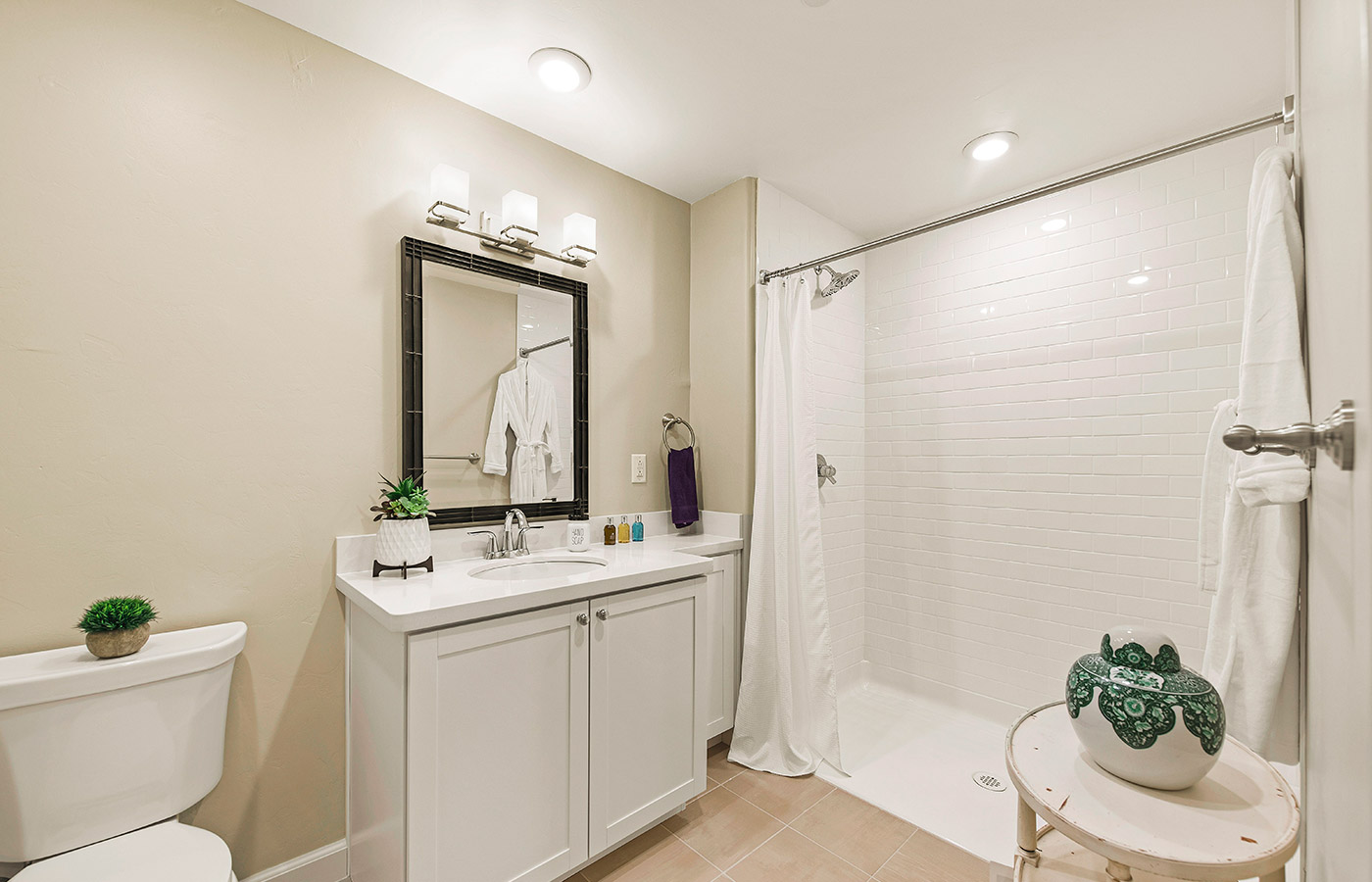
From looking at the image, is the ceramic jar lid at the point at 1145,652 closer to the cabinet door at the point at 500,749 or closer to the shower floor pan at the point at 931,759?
the shower floor pan at the point at 931,759

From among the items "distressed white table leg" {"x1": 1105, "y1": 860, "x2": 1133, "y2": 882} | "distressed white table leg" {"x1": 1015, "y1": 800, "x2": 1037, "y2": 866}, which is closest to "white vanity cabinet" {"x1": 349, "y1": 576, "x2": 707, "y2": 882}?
"distressed white table leg" {"x1": 1015, "y1": 800, "x2": 1037, "y2": 866}

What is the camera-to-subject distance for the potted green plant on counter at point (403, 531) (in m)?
1.69

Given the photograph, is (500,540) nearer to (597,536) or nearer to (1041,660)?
(597,536)

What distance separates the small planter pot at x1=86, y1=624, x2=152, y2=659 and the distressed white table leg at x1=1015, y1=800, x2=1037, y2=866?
194 centimetres

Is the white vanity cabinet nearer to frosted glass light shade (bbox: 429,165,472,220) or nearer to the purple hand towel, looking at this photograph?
the purple hand towel

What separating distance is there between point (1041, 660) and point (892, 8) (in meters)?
2.62

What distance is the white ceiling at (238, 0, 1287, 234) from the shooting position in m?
1.64

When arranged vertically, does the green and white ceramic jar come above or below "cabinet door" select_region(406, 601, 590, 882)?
above

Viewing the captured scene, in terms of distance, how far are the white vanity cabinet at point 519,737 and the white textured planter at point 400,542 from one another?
0.18 metres

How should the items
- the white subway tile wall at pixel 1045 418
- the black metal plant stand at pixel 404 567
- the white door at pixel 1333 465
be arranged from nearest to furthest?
the white door at pixel 1333 465, the black metal plant stand at pixel 404 567, the white subway tile wall at pixel 1045 418

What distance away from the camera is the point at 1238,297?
2111 millimetres

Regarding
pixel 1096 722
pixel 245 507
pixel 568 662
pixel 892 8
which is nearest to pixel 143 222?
Result: pixel 245 507

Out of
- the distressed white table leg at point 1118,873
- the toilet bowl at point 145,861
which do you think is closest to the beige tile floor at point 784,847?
the distressed white table leg at point 1118,873

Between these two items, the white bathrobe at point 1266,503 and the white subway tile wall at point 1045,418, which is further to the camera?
the white subway tile wall at point 1045,418
